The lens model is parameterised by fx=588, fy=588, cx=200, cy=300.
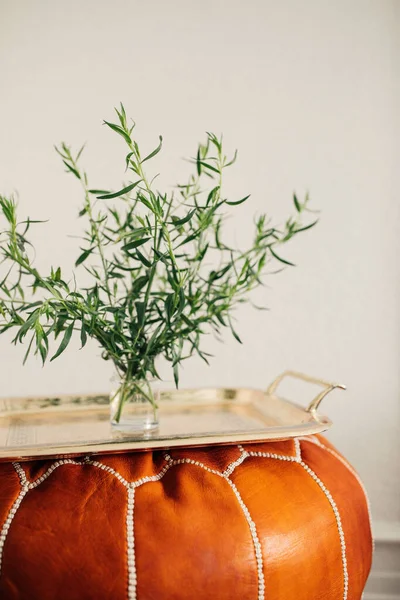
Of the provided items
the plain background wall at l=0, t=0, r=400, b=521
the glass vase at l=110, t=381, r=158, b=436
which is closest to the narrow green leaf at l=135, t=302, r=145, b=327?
the glass vase at l=110, t=381, r=158, b=436

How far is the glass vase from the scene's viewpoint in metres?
0.96

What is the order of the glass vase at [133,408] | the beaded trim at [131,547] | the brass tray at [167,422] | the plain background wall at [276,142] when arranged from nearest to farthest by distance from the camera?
1. the beaded trim at [131,547]
2. the brass tray at [167,422]
3. the glass vase at [133,408]
4. the plain background wall at [276,142]

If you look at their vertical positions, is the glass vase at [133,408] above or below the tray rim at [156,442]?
above

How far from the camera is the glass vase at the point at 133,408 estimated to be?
0.96 m

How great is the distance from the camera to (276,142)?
5.21ft

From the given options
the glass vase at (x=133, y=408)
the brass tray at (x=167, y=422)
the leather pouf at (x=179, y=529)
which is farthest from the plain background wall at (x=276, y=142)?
the leather pouf at (x=179, y=529)

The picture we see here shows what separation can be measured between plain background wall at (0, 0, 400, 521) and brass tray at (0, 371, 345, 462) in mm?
366

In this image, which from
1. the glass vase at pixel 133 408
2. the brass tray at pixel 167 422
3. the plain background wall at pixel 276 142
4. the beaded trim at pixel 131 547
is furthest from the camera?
the plain background wall at pixel 276 142

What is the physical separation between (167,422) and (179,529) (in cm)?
32

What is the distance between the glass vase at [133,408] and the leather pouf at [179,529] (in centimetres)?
9

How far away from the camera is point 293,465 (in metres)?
0.90

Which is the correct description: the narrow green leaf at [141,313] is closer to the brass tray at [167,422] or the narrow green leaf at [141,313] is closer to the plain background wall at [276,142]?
the brass tray at [167,422]

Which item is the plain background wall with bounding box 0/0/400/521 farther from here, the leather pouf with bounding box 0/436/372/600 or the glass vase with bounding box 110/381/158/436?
the leather pouf with bounding box 0/436/372/600

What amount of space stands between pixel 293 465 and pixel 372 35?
123cm
